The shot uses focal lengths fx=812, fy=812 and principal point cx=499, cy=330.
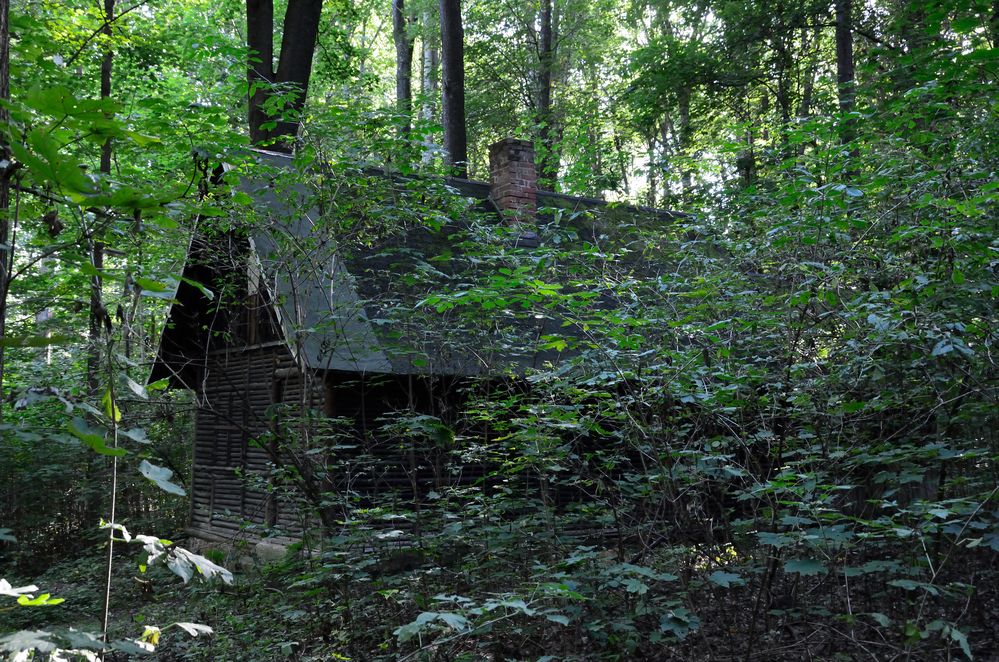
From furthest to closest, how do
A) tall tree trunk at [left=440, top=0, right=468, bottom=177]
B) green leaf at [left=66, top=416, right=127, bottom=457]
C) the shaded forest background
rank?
1. tall tree trunk at [left=440, top=0, right=468, bottom=177]
2. the shaded forest background
3. green leaf at [left=66, top=416, right=127, bottom=457]

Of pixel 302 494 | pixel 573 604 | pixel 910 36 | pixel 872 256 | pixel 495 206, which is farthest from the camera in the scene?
pixel 495 206

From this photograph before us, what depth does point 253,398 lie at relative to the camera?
43.0 feet

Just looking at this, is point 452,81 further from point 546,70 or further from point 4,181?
point 4,181

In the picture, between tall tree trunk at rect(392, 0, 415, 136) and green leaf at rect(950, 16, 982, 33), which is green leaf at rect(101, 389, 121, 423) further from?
tall tree trunk at rect(392, 0, 415, 136)

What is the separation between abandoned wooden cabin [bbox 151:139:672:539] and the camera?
25.1ft

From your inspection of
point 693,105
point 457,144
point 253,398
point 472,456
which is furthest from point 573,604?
point 457,144

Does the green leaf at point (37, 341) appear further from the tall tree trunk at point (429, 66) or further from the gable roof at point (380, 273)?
the tall tree trunk at point (429, 66)

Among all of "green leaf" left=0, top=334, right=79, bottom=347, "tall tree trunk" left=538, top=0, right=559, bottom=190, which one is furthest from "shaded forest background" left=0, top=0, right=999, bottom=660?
"tall tree trunk" left=538, top=0, right=559, bottom=190

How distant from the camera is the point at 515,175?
46.1ft

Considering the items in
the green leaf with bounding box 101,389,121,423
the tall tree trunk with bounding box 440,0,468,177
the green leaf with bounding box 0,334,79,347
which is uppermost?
the tall tree trunk with bounding box 440,0,468,177

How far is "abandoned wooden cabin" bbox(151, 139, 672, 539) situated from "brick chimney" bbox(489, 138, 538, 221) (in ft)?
0.08

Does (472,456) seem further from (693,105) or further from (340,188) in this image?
(693,105)

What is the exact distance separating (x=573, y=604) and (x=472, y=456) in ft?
4.80

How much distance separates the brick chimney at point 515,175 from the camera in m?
13.9
